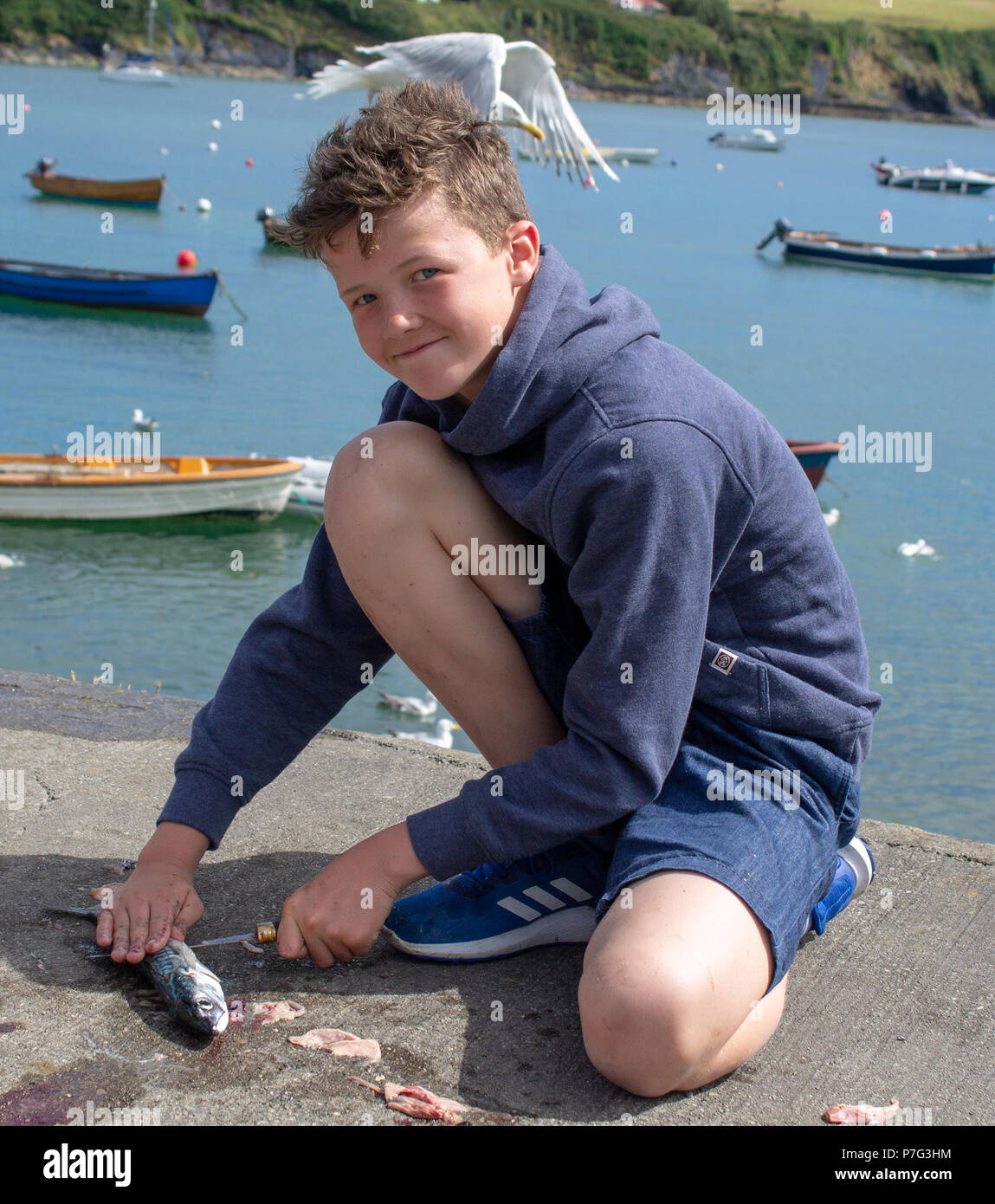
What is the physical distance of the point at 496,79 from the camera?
511 inches

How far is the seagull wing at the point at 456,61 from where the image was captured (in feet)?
42.8

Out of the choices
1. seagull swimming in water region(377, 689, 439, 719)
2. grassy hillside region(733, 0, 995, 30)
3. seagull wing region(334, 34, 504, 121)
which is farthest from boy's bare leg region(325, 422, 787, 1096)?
grassy hillside region(733, 0, 995, 30)

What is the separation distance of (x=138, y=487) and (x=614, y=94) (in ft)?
329

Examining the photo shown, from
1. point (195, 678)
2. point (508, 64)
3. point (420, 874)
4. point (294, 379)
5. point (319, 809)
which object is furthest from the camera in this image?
point (294, 379)

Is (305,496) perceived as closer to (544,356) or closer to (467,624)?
(467,624)

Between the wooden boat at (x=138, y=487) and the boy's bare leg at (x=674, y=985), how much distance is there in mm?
9660

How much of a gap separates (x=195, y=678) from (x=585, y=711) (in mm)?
6972

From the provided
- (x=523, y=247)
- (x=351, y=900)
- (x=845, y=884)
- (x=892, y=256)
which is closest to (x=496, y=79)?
(x=523, y=247)

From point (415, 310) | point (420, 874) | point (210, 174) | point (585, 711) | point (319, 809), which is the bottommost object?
point (210, 174)

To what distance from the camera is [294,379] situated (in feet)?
64.4

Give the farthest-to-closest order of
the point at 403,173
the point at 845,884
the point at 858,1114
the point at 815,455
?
the point at 815,455 < the point at 845,884 < the point at 403,173 < the point at 858,1114
